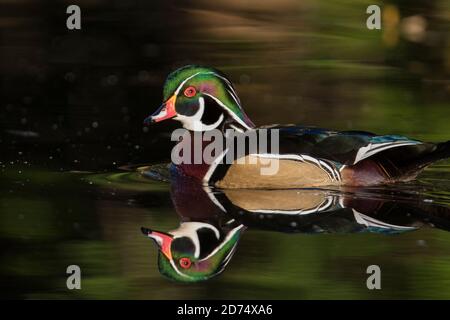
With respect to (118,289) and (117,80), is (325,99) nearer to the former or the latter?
(117,80)

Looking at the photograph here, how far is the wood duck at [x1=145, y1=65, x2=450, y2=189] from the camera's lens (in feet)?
26.2

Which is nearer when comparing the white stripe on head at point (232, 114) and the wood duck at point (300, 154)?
the wood duck at point (300, 154)

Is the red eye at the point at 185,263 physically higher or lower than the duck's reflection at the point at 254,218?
lower

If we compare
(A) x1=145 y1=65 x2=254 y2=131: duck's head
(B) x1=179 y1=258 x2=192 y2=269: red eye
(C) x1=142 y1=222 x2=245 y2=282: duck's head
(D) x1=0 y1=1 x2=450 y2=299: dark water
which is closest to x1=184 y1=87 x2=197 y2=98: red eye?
(A) x1=145 y1=65 x2=254 y2=131: duck's head

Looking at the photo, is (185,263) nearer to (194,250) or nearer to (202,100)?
(194,250)

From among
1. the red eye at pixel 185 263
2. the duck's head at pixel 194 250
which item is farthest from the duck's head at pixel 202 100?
the red eye at pixel 185 263

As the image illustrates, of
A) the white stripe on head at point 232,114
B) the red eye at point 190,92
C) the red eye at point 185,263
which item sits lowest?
the red eye at point 185,263

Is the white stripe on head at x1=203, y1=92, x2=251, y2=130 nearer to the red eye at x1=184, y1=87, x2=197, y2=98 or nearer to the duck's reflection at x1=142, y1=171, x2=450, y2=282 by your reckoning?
the red eye at x1=184, y1=87, x2=197, y2=98

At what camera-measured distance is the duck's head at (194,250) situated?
6832 millimetres

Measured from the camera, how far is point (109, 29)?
11211mm

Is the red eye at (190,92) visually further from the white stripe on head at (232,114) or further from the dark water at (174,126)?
the dark water at (174,126)

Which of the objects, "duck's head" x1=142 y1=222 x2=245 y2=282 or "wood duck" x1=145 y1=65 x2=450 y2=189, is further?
"wood duck" x1=145 y1=65 x2=450 y2=189

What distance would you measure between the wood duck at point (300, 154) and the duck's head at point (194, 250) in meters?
0.91

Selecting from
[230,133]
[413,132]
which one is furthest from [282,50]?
[230,133]
